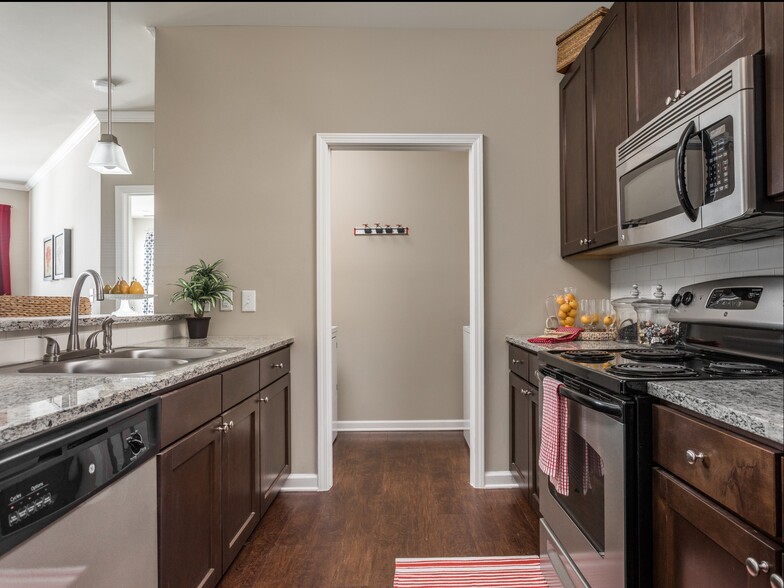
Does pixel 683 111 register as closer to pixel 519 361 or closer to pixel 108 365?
pixel 519 361

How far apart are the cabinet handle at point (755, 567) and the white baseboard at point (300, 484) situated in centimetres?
225

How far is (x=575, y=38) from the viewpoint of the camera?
2.55 meters

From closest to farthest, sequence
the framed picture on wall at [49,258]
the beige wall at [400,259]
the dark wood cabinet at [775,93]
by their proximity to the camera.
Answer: the dark wood cabinet at [775,93] < the beige wall at [400,259] < the framed picture on wall at [49,258]

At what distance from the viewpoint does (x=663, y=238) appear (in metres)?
1.66

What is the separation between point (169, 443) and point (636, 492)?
1.24 m

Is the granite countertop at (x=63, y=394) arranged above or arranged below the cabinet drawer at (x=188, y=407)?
above

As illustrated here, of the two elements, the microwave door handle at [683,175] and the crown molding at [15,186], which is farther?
the crown molding at [15,186]

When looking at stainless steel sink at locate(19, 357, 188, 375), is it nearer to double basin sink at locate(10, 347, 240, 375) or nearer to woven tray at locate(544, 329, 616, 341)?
double basin sink at locate(10, 347, 240, 375)

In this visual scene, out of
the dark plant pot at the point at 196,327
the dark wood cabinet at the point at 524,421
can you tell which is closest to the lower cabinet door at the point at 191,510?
the dark plant pot at the point at 196,327

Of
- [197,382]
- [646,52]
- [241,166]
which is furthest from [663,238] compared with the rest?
[241,166]

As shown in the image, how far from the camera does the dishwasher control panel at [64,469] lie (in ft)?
2.40

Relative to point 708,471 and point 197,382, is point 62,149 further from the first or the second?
point 708,471

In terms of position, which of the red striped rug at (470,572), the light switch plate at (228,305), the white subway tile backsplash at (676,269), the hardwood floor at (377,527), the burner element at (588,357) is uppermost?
the white subway tile backsplash at (676,269)

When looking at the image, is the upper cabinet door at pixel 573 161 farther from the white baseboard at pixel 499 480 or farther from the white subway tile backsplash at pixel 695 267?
the white baseboard at pixel 499 480
